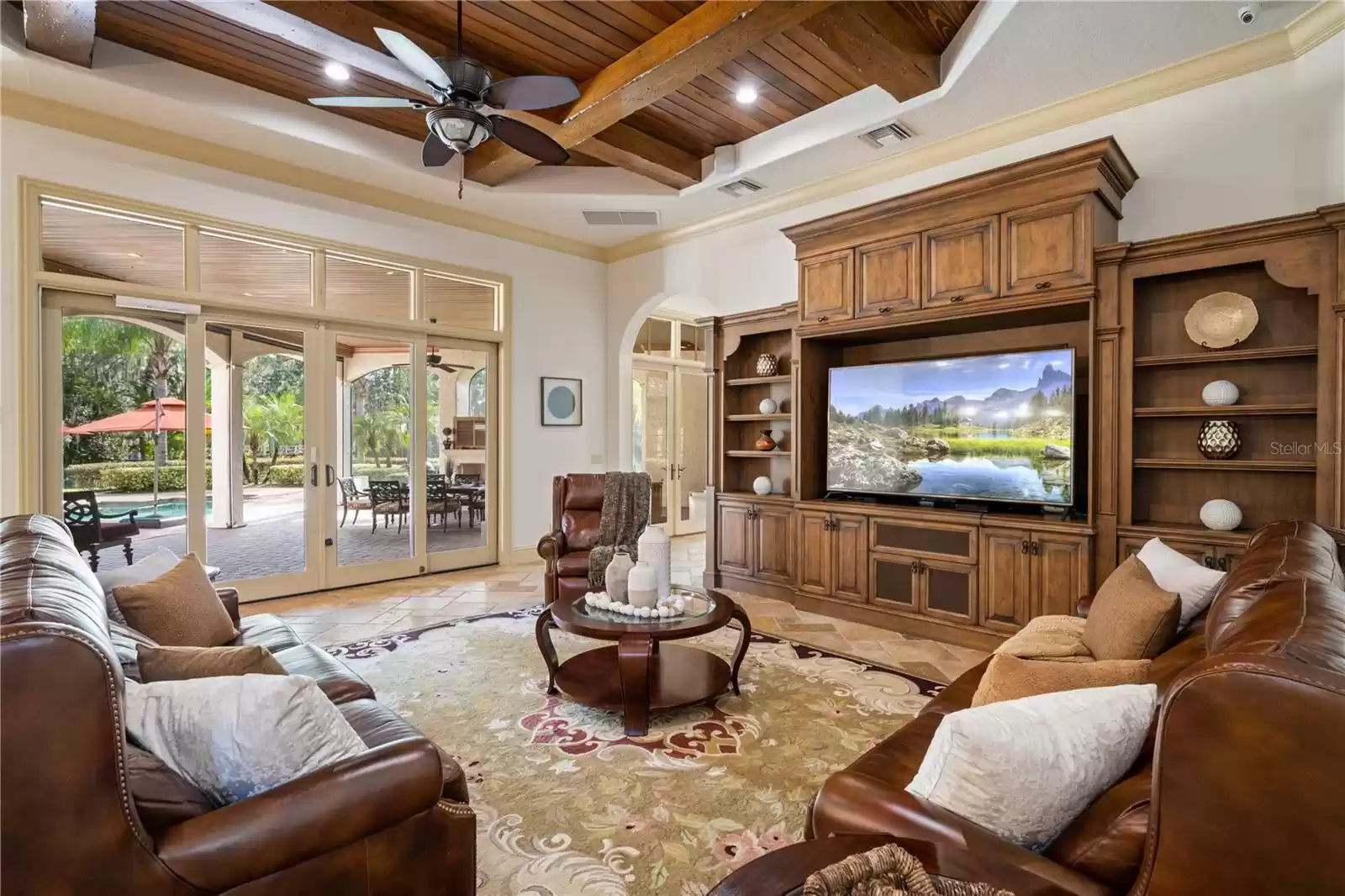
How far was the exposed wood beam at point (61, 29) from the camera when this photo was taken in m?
3.09

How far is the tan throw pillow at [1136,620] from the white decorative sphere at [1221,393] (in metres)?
1.79

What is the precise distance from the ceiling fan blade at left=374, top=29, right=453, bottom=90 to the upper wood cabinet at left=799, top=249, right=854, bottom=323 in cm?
269

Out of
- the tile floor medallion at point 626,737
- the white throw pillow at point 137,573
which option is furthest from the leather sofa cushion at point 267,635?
the tile floor medallion at point 626,737

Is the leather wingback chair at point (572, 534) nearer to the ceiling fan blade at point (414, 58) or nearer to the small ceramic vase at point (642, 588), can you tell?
the small ceramic vase at point (642, 588)

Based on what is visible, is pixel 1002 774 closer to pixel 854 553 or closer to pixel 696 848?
pixel 696 848

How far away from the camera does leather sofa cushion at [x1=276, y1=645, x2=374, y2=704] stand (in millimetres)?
2016

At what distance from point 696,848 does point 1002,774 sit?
1.21 m

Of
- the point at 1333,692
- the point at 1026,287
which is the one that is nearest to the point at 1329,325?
the point at 1026,287

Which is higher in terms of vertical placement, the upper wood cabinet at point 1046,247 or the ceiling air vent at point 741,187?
the ceiling air vent at point 741,187

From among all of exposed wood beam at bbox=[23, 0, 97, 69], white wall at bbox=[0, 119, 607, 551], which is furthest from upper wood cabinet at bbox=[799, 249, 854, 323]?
exposed wood beam at bbox=[23, 0, 97, 69]

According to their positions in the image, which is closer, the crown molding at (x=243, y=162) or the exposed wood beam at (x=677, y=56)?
the exposed wood beam at (x=677, y=56)

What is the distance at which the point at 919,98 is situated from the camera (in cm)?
377

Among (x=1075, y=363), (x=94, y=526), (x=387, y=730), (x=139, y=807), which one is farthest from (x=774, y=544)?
(x=94, y=526)

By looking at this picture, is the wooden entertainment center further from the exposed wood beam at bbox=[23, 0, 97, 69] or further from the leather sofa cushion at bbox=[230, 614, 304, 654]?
the exposed wood beam at bbox=[23, 0, 97, 69]
